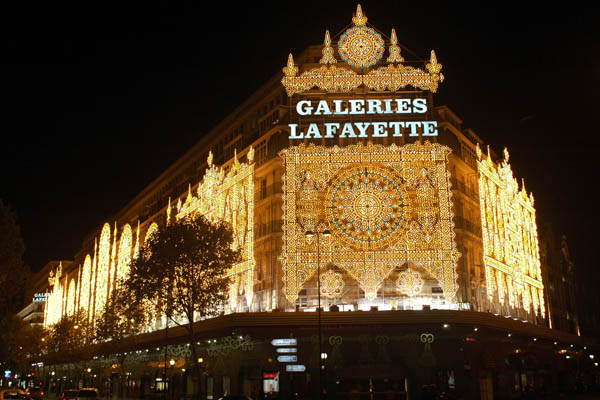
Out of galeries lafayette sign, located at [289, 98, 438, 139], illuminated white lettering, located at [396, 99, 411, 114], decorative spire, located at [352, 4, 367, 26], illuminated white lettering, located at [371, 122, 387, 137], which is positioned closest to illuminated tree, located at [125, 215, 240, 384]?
galeries lafayette sign, located at [289, 98, 438, 139]

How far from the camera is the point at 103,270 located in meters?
112

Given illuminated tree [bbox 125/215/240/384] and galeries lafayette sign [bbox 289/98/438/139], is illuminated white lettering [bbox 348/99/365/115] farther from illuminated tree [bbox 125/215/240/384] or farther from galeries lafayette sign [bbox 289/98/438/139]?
illuminated tree [bbox 125/215/240/384]

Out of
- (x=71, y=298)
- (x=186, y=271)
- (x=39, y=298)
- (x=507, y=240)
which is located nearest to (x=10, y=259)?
(x=186, y=271)

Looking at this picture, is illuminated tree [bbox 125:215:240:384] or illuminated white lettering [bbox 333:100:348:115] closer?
illuminated tree [bbox 125:215:240:384]

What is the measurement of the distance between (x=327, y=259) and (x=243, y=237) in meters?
11.6

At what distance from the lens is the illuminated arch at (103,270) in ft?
355

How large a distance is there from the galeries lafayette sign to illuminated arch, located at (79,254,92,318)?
75.7 meters

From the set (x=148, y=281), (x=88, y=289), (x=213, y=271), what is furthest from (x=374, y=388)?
(x=88, y=289)

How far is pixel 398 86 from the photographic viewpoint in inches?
2290

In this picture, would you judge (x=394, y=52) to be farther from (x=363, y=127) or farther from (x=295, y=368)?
(x=295, y=368)

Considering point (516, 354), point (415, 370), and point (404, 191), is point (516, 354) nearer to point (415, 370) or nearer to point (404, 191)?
point (415, 370)

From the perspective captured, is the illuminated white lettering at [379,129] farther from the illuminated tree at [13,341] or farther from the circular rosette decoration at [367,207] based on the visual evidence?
the illuminated tree at [13,341]

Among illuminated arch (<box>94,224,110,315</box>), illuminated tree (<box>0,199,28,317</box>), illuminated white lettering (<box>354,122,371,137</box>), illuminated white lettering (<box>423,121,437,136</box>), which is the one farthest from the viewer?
illuminated arch (<box>94,224,110,315</box>)

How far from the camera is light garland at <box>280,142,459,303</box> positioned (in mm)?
53156
